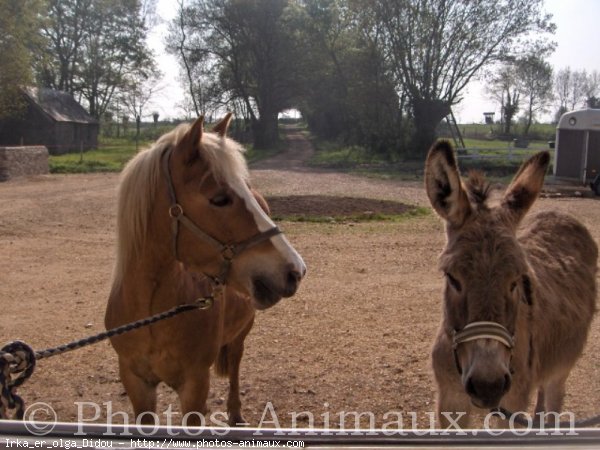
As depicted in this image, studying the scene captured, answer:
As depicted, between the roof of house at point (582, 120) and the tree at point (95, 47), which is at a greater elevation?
the tree at point (95, 47)

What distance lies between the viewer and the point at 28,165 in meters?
24.6

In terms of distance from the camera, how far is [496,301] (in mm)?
2244

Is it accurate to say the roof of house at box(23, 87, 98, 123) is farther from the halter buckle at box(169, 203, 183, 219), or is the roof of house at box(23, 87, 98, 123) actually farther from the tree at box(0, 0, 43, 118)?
the halter buckle at box(169, 203, 183, 219)

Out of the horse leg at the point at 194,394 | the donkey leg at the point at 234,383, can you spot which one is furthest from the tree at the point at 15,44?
the horse leg at the point at 194,394

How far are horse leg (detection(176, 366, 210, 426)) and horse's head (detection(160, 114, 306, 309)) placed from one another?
2.27 ft

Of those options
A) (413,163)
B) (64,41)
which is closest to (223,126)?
(413,163)

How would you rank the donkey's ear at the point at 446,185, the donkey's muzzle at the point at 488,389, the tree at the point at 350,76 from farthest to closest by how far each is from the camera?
the tree at the point at 350,76, the donkey's ear at the point at 446,185, the donkey's muzzle at the point at 488,389

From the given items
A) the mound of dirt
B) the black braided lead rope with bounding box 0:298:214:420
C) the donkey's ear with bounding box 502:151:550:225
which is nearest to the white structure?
the mound of dirt

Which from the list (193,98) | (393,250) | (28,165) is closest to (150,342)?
(393,250)

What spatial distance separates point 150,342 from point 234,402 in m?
1.48

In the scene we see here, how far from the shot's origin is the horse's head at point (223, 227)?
8.62ft

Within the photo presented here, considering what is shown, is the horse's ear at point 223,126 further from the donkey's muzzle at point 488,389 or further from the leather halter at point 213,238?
the donkey's muzzle at point 488,389

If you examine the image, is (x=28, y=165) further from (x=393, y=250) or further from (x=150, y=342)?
(x=150, y=342)

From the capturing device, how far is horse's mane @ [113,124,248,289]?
2799 millimetres
